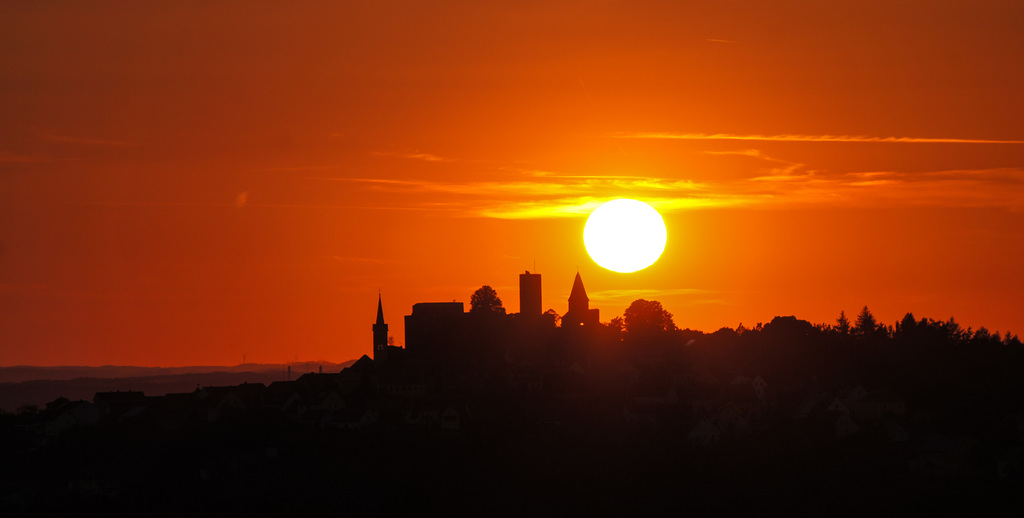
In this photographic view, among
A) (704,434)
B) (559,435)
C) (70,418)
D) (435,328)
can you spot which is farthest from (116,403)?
(704,434)

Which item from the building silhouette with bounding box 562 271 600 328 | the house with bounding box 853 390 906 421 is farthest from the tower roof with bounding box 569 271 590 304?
the house with bounding box 853 390 906 421

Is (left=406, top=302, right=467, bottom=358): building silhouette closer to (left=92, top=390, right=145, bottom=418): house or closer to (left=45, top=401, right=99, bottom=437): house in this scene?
(left=92, top=390, right=145, bottom=418): house

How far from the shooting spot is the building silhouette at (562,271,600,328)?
157m

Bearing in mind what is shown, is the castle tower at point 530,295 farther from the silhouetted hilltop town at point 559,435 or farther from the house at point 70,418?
the house at point 70,418

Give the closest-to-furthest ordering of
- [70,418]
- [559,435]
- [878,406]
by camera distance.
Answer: [559,435]
[878,406]
[70,418]

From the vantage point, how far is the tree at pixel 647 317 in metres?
154

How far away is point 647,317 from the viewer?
15625cm

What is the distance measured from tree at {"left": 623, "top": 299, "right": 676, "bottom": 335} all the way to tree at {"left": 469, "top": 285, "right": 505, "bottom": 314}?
13.2 metres

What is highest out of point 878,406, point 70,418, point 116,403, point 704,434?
point 116,403

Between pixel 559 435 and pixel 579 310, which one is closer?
pixel 559 435

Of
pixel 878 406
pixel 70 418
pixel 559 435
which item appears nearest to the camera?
pixel 559 435

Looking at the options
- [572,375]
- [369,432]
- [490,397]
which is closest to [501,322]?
[572,375]

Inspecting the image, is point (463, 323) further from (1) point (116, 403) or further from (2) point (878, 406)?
(2) point (878, 406)

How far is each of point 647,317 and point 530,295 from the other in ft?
40.0
